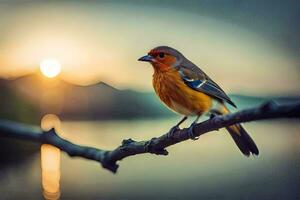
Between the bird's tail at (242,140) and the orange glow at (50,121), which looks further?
the orange glow at (50,121)

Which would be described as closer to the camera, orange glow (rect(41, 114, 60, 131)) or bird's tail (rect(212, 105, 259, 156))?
bird's tail (rect(212, 105, 259, 156))

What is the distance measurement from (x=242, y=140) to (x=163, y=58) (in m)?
0.32

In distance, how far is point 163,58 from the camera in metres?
1.98

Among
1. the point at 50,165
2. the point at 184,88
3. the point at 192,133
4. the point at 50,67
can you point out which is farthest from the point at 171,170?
the point at 50,67

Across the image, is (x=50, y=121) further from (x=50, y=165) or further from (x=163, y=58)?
(x=163, y=58)

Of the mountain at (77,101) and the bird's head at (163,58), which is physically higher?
the bird's head at (163,58)

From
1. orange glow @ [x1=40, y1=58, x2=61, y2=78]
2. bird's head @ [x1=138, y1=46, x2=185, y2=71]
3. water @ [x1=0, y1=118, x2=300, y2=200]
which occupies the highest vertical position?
orange glow @ [x1=40, y1=58, x2=61, y2=78]

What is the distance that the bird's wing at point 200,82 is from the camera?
1949mm

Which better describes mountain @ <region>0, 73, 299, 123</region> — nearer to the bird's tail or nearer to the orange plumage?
the orange plumage

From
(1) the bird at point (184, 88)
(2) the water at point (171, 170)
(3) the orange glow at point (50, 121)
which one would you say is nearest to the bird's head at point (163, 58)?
(1) the bird at point (184, 88)

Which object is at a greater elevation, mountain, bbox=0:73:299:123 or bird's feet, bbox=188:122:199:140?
mountain, bbox=0:73:299:123

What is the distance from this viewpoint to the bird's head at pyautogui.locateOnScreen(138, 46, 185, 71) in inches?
77.5

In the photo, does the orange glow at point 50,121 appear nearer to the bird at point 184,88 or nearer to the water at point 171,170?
the water at point 171,170

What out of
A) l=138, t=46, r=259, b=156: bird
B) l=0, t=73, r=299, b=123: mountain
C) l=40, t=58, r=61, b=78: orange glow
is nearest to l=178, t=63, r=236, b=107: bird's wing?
l=138, t=46, r=259, b=156: bird
